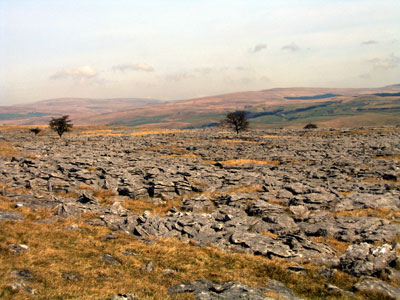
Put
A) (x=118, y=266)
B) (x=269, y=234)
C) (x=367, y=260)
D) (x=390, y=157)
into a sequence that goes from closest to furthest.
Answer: (x=118, y=266)
(x=367, y=260)
(x=269, y=234)
(x=390, y=157)

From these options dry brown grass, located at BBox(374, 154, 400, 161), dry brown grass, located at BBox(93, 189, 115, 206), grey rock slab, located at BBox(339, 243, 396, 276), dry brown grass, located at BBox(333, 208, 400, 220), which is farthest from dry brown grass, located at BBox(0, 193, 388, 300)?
dry brown grass, located at BBox(374, 154, 400, 161)

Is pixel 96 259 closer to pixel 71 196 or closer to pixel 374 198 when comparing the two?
pixel 71 196

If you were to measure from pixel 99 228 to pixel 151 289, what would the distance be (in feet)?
32.4

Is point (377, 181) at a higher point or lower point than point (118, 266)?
lower

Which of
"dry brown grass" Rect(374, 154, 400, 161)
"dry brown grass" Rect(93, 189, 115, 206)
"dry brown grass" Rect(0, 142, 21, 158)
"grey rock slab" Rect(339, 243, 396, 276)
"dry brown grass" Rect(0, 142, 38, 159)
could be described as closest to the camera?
"grey rock slab" Rect(339, 243, 396, 276)

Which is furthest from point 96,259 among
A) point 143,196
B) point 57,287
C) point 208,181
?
point 208,181

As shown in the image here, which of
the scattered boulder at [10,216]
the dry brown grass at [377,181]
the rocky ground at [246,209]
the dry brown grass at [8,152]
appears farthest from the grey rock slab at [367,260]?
the dry brown grass at [8,152]

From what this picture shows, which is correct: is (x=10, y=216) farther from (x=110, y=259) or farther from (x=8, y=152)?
(x=8, y=152)

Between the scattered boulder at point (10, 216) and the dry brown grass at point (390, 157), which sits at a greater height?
the scattered boulder at point (10, 216)

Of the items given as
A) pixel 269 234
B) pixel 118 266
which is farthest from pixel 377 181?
pixel 118 266

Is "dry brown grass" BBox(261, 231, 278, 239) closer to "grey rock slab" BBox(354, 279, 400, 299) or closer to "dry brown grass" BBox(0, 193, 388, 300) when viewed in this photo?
"dry brown grass" BBox(0, 193, 388, 300)

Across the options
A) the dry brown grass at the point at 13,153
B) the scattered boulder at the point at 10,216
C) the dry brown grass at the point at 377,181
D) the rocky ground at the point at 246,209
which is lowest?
the dry brown grass at the point at 377,181

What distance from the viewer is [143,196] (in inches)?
1275

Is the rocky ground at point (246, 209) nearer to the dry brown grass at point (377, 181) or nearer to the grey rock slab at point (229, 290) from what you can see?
the grey rock slab at point (229, 290)
